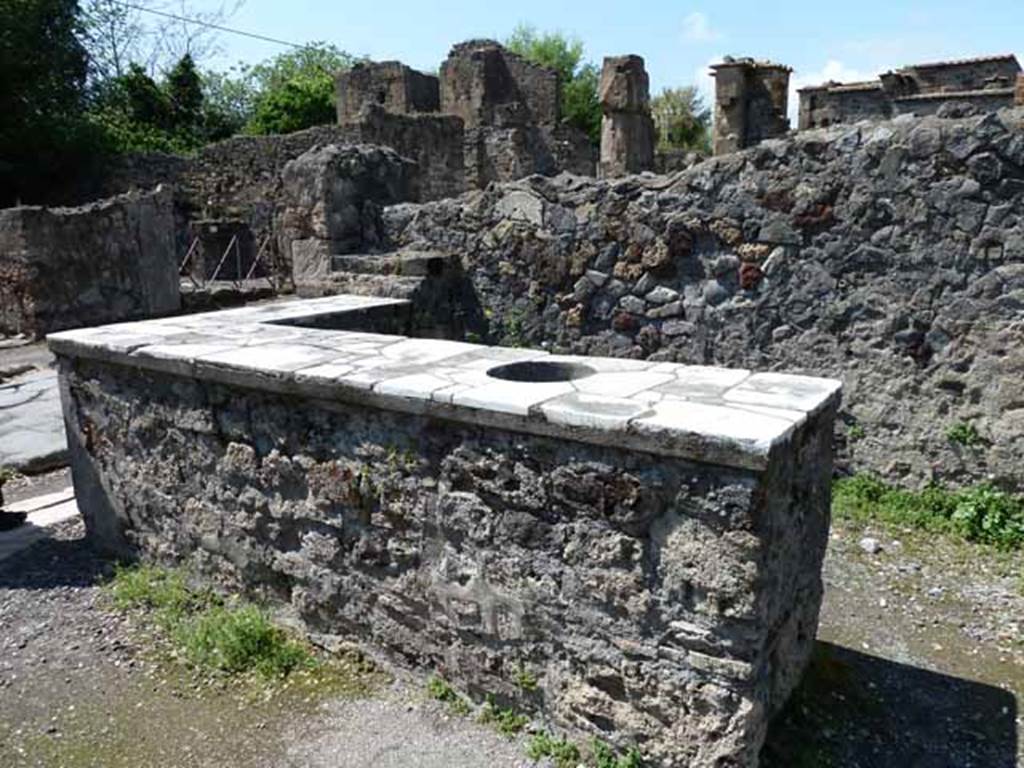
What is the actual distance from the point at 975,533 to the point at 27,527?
4956 mm

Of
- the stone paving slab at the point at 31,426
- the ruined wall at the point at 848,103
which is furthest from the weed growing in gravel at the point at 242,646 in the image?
the ruined wall at the point at 848,103

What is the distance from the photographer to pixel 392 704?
2.82 m

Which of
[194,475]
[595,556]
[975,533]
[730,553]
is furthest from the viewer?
[975,533]

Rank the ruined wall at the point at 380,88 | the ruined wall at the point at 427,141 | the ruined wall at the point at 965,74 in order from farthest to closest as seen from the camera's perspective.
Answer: the ruined wall at the point at 380,88 < the ruined wall at the point at 427,141 < the ruined wall at the point at 965,74

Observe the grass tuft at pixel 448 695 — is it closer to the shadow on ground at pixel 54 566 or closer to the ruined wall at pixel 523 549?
the ruined wall at pixel 523 549

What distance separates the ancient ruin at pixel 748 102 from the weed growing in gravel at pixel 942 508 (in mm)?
8772

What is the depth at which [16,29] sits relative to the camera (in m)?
14.3

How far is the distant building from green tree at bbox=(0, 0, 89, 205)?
43.3ft

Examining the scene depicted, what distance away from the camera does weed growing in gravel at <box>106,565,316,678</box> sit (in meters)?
3.07

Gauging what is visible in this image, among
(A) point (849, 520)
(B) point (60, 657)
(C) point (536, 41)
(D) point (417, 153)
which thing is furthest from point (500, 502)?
(C) point (536, 41)

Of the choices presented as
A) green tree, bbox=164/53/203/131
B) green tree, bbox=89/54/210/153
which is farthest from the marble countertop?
green tree, bbox=164/53/203/131

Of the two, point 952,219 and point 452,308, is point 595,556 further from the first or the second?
point 452,308

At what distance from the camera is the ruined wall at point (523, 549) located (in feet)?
7.29

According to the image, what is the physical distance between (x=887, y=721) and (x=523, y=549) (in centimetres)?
142
